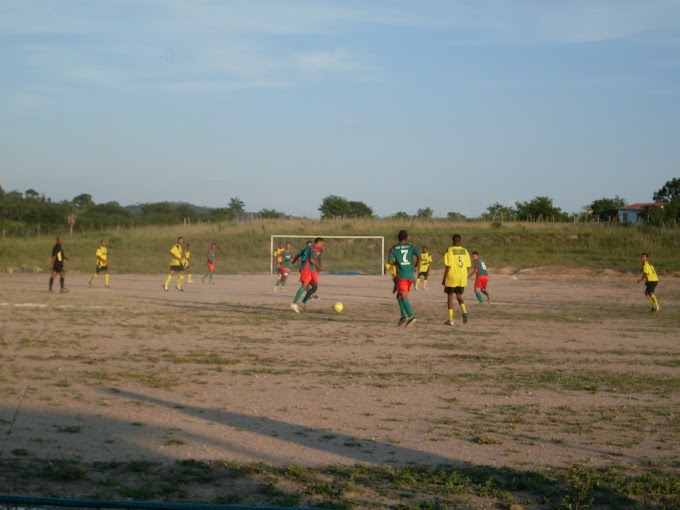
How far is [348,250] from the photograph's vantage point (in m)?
62.2

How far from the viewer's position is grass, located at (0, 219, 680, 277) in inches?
2202

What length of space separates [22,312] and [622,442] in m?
17.3

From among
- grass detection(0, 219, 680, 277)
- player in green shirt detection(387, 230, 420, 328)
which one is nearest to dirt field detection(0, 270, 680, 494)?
player in green shirt detection(387, 230, 420, 328)

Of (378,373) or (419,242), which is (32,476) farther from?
(419,242)

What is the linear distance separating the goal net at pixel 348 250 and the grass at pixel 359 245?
0.07 metres

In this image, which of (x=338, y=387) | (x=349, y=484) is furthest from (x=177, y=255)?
(x=349, y=484)

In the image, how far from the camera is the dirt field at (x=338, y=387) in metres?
8.38

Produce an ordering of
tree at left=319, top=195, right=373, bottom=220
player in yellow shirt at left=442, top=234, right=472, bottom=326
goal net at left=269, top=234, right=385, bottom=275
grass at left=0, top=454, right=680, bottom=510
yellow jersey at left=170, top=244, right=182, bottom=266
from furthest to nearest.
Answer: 1. tree at left=319, top=195, right=373, bottom=220
2. goal net at left=269, top=234, right=385, bottom=275
3. yellow jersey at left=170, top=244, right=182, bottom=266
4. player in yellow shirt at left=442, top=234, right=472, bottom=326
5. grass at left=0, top=454, right=680, bottom=510

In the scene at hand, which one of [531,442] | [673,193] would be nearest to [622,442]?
[531,442]

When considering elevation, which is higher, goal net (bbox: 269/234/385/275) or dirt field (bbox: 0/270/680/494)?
goal net (bbox: 269/234/385/275)

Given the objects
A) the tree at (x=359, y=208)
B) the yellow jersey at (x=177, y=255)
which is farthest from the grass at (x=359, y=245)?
the tree at (x=359, y=208)

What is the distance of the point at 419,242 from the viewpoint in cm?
6309

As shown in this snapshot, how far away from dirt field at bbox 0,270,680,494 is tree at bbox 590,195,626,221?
97803 mm

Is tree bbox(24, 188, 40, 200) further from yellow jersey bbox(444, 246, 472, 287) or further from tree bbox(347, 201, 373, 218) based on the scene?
yellow jersey bbox(444, 246, 472, 287)
